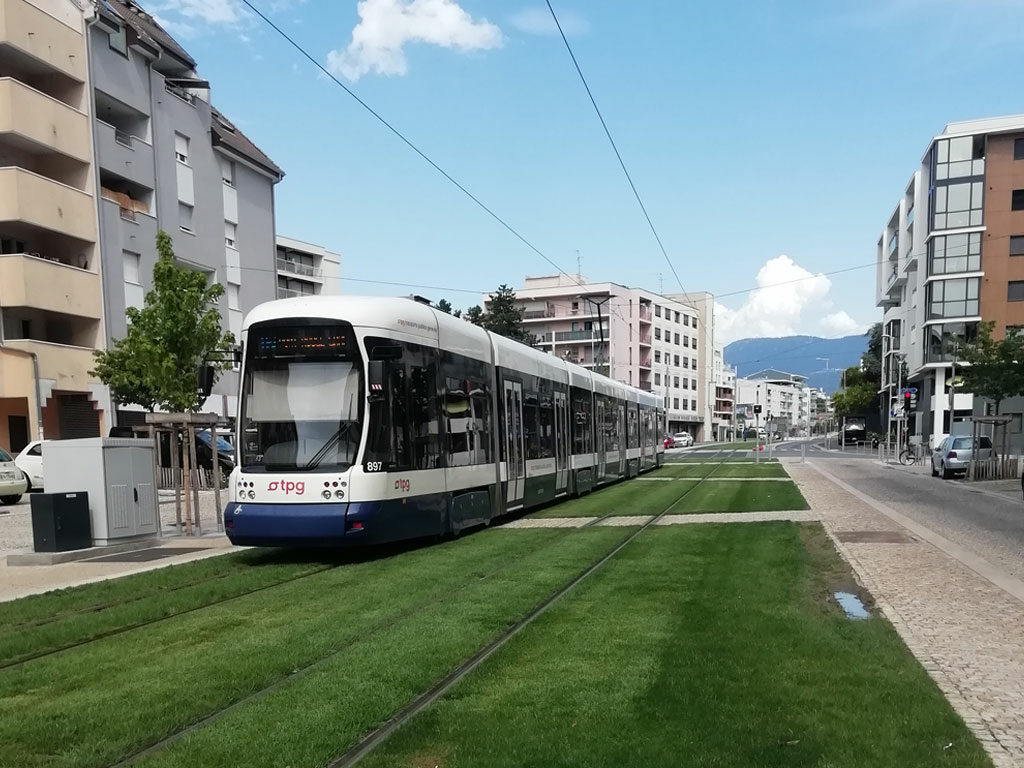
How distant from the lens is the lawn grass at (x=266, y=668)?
172 inches

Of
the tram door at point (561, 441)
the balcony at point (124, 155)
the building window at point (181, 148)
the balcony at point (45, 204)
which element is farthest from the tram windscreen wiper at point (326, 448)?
the building window at point (181, 148)

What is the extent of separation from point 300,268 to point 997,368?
195 ft

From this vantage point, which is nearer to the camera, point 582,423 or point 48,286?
point 582,423

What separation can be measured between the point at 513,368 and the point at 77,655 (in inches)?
417

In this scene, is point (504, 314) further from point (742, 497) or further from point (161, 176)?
point (742, 497)

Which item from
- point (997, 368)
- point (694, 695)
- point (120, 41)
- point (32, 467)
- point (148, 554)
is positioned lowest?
point (148, 554)

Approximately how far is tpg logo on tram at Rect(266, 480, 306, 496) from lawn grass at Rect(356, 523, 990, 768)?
3.96 metres

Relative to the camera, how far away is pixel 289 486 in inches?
400

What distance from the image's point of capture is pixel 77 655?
20.2ft

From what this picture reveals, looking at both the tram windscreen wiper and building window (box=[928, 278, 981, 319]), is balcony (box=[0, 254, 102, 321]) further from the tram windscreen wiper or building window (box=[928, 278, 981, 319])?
building window (box=[928, 278, 981, 319])

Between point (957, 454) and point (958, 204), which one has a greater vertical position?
Result: point (958, 204)

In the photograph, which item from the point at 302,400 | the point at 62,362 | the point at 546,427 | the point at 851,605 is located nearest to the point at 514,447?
the point at 546,427

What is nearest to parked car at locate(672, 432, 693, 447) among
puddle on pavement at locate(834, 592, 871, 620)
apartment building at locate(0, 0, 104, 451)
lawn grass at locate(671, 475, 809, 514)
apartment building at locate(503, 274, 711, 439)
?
apartment building at locate(503, 274, 711, 439)

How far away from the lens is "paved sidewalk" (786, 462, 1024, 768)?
15.5 ft
